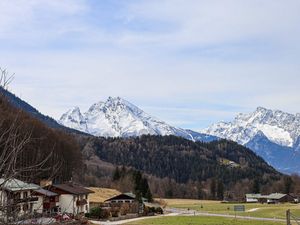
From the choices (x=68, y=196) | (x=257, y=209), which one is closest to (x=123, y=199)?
(x=68, y=196)

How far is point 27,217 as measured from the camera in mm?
9445

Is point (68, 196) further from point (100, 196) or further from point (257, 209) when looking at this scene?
point (257, 209)

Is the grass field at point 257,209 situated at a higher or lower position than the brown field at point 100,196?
lower

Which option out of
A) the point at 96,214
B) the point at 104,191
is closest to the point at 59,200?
the point at 96,214

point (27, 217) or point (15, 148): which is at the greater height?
point (15, 148)

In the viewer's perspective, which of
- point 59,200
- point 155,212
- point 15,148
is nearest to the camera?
point 15,148

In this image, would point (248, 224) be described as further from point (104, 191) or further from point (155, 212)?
point (104, 191)

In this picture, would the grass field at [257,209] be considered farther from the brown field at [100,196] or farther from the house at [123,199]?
the brown field at [100,196]

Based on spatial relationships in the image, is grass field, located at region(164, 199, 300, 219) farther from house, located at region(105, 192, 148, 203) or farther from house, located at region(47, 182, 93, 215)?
house, located at region(47, 182, 93, 215)

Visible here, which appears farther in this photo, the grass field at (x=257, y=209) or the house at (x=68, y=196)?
the grass field at (x=257, y=209)

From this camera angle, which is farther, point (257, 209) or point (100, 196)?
point (100, 196)

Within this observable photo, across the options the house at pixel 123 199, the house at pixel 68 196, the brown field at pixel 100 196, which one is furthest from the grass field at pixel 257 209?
the house at pixel 68 196

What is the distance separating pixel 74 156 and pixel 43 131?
13.6 meters

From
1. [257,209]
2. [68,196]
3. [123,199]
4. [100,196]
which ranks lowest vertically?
[257,209]
